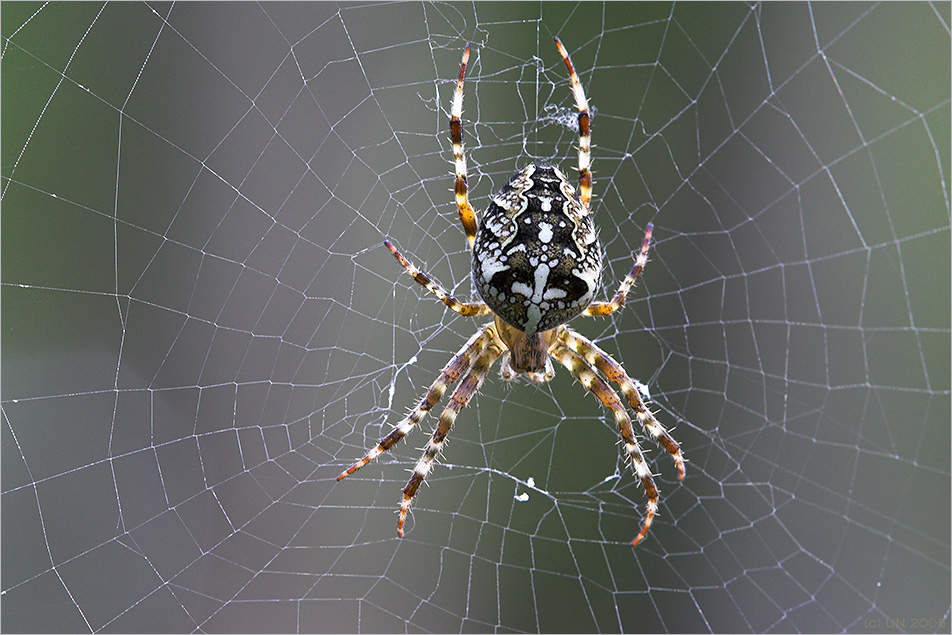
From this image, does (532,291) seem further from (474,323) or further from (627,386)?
(474,323)

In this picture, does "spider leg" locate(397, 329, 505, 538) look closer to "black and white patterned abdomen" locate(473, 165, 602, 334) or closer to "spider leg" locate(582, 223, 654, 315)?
"spider leg" locate(582, 223, 654, 315)

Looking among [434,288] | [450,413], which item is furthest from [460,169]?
[450,413]

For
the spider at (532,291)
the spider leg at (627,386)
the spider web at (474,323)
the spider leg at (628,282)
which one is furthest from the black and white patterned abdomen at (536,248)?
the spider web at (474,323)

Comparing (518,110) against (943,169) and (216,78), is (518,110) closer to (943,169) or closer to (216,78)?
(216,78)

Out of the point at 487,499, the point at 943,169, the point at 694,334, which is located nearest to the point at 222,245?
the point at 487,499

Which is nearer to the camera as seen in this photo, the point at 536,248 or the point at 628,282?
the point at 536,248

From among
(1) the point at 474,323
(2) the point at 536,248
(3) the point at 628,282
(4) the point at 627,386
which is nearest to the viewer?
(2) the point at 536,248

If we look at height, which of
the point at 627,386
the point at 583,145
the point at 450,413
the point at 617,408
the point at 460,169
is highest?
the point at 583,145
